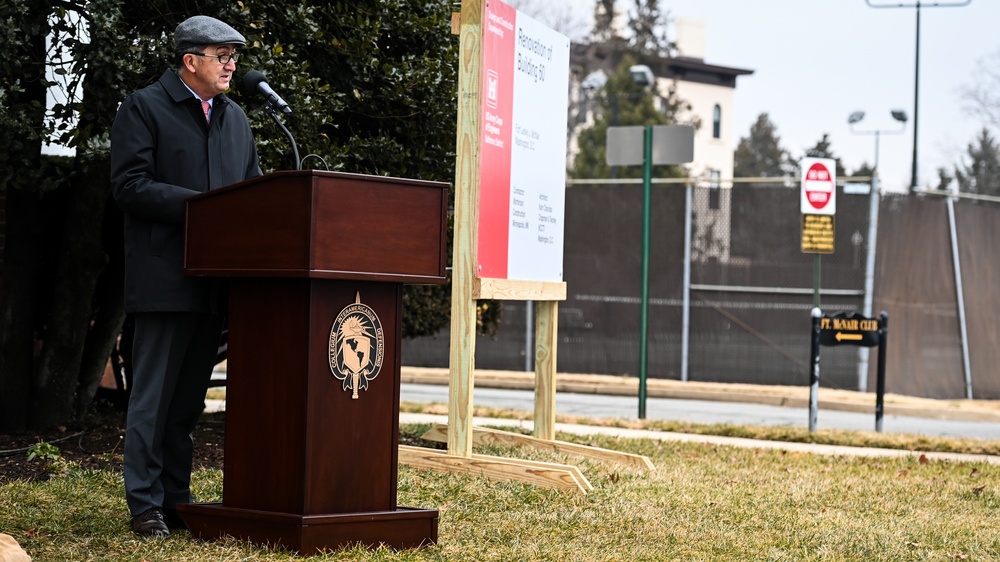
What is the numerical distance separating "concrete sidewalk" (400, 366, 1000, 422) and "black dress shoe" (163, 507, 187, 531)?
416 inches

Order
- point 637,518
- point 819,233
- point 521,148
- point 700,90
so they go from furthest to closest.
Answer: point 700,90, point 819,233, point 521,148, point 637,518

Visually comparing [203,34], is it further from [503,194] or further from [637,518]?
[637,518]

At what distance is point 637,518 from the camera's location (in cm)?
587

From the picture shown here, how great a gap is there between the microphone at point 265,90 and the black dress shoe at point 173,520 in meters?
1.75

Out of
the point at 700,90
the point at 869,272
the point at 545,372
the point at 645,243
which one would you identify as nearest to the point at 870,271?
the point at 869,272

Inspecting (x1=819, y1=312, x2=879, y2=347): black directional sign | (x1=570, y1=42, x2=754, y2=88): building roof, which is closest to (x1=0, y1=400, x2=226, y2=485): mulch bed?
(x1=819, y1=312, x2=879, y2=347): black directional sign

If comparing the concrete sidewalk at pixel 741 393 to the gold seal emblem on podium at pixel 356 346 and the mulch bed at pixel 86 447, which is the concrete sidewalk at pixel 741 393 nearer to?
the mulch bed at pixel 86 447

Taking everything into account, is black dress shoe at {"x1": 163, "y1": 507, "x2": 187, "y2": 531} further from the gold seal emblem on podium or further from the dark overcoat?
the gold seal emblem on podium

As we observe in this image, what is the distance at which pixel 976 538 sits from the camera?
5.86m

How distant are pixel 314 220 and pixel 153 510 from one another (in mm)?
1474

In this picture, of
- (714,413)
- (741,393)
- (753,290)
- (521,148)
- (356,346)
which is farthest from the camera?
(753,290)

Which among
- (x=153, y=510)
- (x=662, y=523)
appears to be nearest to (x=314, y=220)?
(x=153, y=510)

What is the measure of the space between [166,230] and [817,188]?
10.3m

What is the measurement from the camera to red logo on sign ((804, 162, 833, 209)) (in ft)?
45.9
